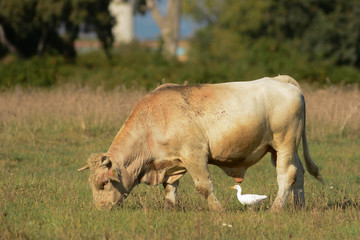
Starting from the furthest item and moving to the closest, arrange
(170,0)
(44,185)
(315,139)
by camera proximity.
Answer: (170,0), (315,139), (44,185)

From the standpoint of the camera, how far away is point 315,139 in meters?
14.4

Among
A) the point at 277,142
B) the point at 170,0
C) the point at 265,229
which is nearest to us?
the point at 265,229

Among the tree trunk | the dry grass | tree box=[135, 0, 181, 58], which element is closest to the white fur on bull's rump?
the dry grass

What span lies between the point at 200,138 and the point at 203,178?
0.50m

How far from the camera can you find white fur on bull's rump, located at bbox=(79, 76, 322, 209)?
784cm

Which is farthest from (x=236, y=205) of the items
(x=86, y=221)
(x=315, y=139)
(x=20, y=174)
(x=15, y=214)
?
(x=315, y=139)

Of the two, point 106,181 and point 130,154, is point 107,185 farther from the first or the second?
point 130,154

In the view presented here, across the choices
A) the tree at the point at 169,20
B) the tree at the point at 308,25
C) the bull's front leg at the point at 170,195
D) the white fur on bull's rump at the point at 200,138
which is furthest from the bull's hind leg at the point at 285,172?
the tree at the point at 169,20

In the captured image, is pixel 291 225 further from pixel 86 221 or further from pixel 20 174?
pixel 20 174

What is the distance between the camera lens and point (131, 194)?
9055mm

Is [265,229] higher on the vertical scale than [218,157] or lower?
lower

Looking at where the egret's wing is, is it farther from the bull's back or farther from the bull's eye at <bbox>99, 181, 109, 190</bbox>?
the bull's eye at <bbox>99, 181, 109, 190</bbox>

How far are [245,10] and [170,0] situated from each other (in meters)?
6.23

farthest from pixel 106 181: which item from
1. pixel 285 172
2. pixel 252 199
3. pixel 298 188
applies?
pixel 298 188
